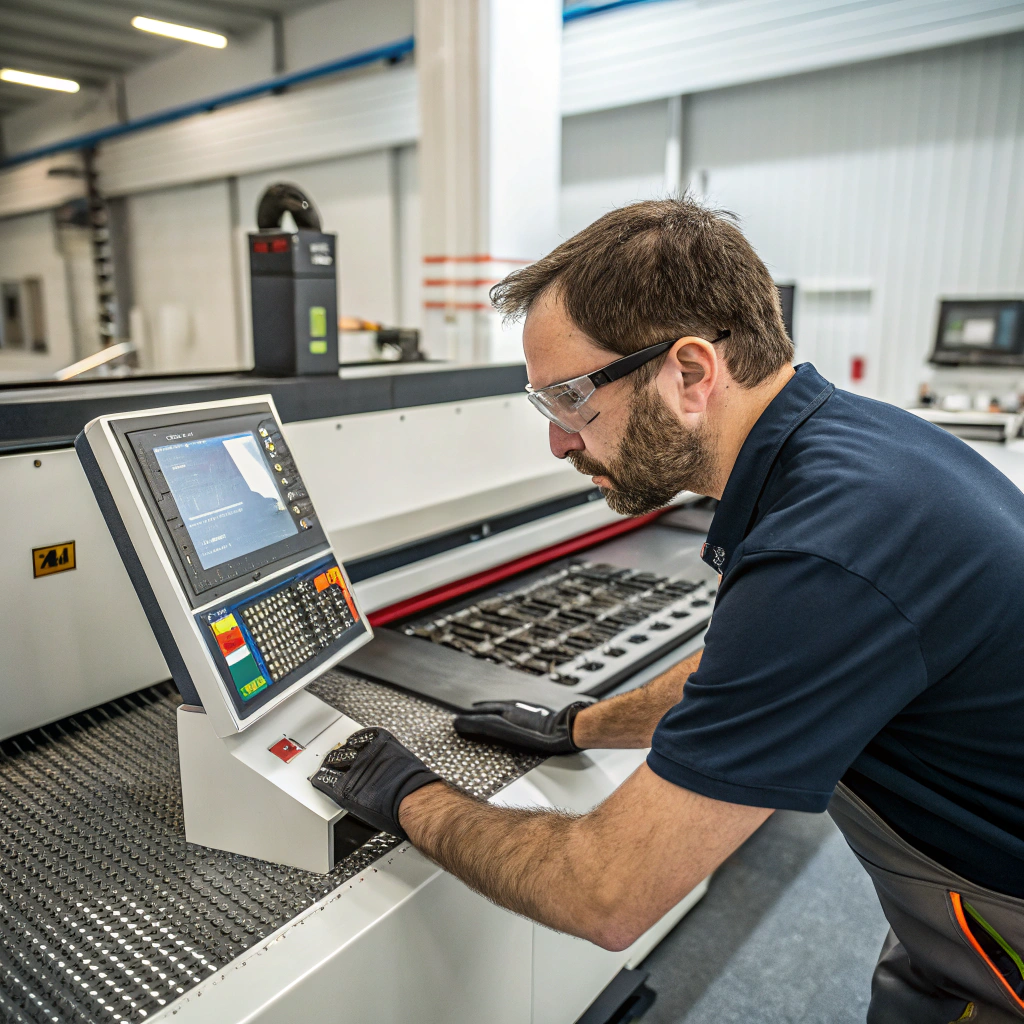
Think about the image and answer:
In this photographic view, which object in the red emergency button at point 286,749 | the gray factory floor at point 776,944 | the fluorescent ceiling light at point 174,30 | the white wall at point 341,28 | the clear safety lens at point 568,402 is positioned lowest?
the gray factory floor at point 776,944

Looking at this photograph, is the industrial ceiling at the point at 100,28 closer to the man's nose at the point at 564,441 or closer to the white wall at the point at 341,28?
the white wall at the point at 341,28

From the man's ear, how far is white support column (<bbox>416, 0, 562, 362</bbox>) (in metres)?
2.43

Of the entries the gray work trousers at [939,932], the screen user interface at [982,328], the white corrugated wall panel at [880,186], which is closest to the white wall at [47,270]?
the white corrugated wall panel at [880,186]

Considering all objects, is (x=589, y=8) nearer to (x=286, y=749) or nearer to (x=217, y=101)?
(x=217, y=101)

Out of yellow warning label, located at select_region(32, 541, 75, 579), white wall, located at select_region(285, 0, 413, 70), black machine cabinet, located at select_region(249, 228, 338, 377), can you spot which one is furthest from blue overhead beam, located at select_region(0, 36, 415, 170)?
yellow warning label, located at select_region(32, 541, 75, 579)

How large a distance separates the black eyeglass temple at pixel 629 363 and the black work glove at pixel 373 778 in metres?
0.47

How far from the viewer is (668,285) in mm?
839

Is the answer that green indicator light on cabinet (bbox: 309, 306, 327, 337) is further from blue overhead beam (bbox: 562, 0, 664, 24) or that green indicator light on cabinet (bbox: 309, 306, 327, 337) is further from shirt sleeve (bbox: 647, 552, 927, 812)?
blue overhead beam (bbox: 562, 0, 664, 24)

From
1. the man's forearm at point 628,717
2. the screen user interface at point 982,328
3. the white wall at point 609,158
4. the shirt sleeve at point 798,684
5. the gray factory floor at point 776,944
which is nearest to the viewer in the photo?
the shirt sleeve at point 798,684

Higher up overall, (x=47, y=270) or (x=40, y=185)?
(x=40, y=185)

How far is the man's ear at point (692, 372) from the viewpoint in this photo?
84 centimetres

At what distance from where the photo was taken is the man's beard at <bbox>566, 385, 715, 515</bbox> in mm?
882

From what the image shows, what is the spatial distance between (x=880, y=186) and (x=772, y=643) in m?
4.01

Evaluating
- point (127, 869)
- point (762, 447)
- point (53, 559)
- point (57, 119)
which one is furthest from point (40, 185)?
point (762, 447)
